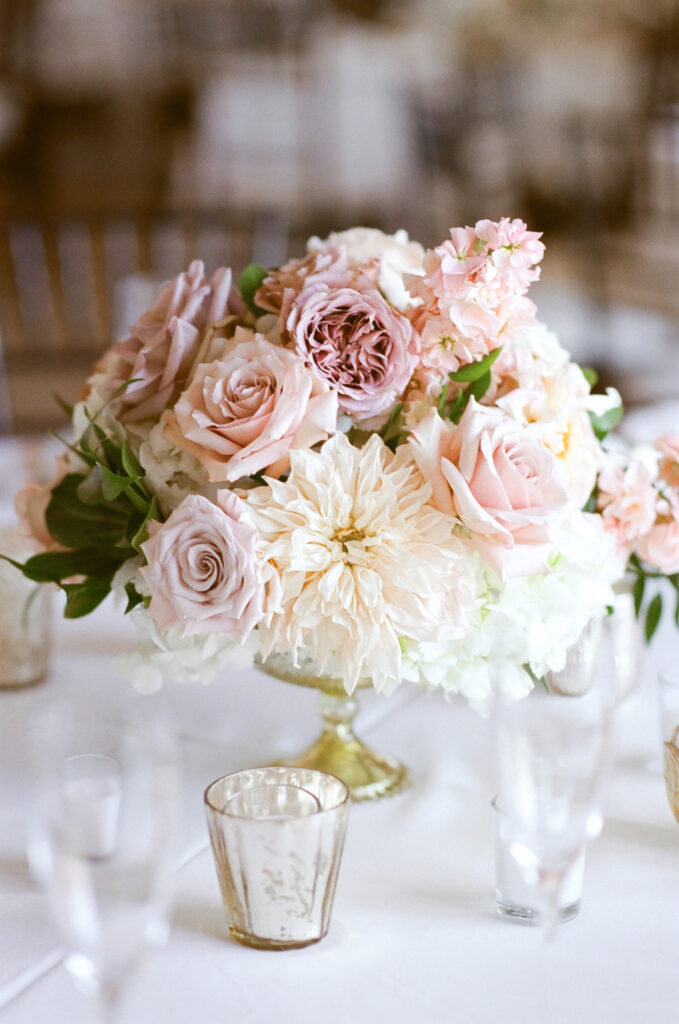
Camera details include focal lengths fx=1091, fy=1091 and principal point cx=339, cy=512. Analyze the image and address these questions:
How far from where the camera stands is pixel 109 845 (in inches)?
22.4

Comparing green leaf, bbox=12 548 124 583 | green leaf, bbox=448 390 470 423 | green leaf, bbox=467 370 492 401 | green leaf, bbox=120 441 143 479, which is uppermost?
green leaf, bbox=467 370 492 401

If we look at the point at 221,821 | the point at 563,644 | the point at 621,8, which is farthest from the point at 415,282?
the point at 621,8

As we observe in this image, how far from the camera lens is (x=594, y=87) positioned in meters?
3.47

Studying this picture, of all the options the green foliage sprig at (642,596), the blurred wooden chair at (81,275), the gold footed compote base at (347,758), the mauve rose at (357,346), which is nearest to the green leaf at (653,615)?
the green foliage sprig at (642,596)

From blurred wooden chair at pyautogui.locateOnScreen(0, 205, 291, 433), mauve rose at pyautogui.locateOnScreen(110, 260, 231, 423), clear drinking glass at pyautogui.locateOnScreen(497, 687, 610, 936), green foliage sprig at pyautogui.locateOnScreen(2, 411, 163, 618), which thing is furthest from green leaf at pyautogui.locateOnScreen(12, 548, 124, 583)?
blurred wooden chair at pyautogui.locateOnScreen(0, 205, 291, 433)

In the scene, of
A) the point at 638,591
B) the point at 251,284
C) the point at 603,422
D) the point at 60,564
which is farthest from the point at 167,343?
the point at 638,591

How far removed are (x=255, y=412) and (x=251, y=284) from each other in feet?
0.50

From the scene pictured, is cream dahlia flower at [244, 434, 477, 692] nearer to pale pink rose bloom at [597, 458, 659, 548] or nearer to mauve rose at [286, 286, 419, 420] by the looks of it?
mauve rose at [286, 286, 419, 420]

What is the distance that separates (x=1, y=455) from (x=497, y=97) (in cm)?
245

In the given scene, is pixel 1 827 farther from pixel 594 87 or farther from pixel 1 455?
pixel 594 87

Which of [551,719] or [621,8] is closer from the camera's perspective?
[551,719]

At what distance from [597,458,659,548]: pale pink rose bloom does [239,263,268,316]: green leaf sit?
1.01ft

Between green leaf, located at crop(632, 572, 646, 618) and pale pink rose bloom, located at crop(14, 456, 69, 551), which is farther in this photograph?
green leaf, located at crop(632, 572, 646, 618)

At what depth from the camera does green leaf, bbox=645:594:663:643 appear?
966 mm
